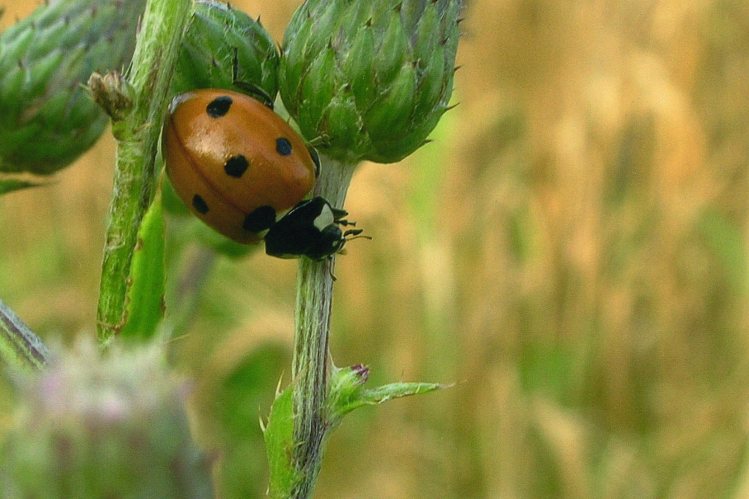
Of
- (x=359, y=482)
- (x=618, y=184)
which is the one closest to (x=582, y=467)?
(x=359, y=482)

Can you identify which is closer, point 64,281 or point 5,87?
point 5,87

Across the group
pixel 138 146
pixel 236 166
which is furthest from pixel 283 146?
pixel 138 146

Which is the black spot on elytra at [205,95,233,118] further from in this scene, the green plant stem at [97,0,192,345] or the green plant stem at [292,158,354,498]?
the green plant stem at [292,158,354,498]

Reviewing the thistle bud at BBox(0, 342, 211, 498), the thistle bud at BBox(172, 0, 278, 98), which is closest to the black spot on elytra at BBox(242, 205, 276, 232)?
the thistle bud at BBox(172, 0, 278, 98)

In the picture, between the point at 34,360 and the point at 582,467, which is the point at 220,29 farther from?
the point at 582,467

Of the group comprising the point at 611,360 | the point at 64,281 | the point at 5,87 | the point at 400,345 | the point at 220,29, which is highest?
the point at 64,281

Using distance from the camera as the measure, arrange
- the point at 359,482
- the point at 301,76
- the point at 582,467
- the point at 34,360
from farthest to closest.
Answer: the point at 359,482, the point at 582,467, the point at 301,76, the point at 34,360
